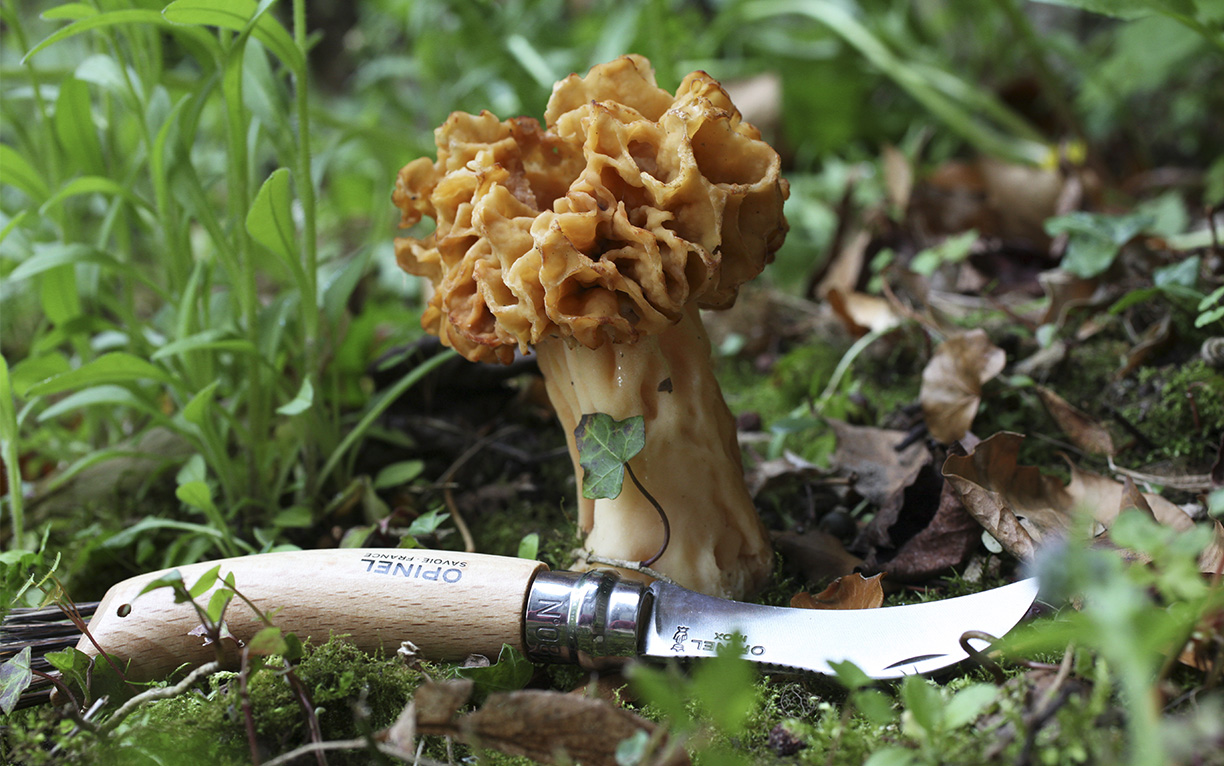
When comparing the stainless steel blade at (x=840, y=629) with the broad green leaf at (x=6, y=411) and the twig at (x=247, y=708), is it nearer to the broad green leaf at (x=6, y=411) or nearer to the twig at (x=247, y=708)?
the twig at (x=247, y=708)

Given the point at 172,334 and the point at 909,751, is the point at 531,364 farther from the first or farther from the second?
the point at 909,751

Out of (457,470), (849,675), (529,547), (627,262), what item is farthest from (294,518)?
(849,675)

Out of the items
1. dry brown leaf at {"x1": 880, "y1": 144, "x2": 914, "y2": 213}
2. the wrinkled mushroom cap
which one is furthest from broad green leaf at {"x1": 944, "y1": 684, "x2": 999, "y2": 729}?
dry brown leaf at {"x1": 880, "y1": 144, "x2": 914, "y2": 213}

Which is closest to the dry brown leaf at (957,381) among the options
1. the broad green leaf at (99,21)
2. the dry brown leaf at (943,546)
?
the dry brown leaf at (943,546)

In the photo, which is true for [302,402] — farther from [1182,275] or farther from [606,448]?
[1182,275]

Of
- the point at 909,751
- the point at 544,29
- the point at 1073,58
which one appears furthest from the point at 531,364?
the point at 1073,58
